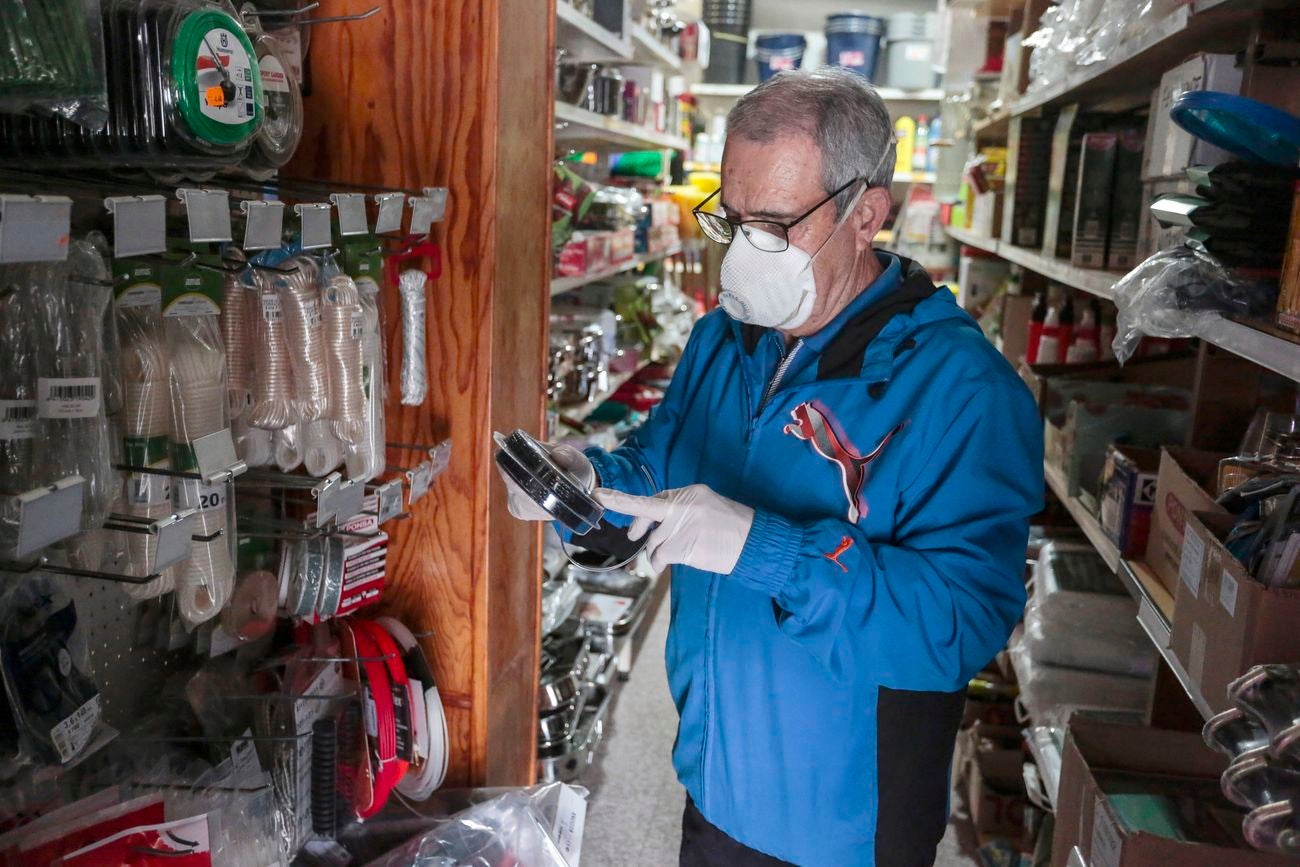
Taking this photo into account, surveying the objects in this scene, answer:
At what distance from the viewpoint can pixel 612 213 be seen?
135 inches

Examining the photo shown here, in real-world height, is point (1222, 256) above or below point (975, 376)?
above

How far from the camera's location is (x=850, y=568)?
50.3 inches

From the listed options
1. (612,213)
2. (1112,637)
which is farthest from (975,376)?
(612,213)

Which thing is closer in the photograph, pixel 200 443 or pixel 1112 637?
pixel 200 443

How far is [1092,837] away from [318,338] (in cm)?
128

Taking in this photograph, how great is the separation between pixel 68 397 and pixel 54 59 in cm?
31

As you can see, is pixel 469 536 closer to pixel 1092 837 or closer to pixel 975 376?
pixel 975 376

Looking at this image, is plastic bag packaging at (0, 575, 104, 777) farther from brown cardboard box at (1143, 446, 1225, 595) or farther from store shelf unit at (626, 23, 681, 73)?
store shelf unit at (626, 23, 681, 73)

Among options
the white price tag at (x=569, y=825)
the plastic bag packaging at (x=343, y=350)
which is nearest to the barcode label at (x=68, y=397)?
the plastic bag packaging at (x=343, y=350)

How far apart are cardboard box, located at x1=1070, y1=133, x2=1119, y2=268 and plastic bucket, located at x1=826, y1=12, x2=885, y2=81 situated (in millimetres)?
3856

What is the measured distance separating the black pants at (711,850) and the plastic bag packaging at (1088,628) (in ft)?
3.42

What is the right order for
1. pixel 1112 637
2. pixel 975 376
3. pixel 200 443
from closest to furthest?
1. pixel 200 443
2. pixel 975 376
3. pixel 1112 637

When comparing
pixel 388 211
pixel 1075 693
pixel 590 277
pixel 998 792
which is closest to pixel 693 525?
pixel 388 211

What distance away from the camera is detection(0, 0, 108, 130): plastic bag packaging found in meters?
0.89
